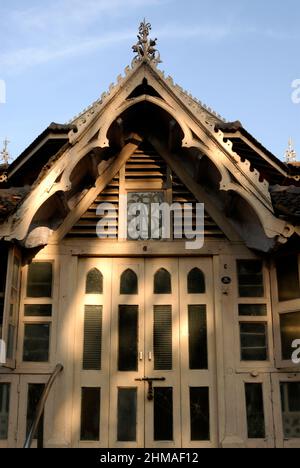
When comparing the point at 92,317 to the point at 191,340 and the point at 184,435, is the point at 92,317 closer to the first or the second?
the point at 191,340

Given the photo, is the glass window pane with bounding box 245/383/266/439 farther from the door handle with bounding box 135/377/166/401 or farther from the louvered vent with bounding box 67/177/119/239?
the louvered vent with bounding box 67/177/119/239

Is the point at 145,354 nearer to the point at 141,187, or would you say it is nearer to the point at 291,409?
the point at 291,409

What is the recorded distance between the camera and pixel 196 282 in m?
7.71

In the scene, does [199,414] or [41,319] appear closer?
[199,414]

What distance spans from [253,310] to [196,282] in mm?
799

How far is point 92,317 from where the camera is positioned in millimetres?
7551

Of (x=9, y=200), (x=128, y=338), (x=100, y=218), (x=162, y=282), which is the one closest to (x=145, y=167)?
(x=100, y=218)

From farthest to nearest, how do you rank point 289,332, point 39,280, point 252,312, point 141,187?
point 141,187 → point 39,280 → point 252,312 → point 289,332

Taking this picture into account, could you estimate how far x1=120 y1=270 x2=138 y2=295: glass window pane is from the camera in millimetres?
7656

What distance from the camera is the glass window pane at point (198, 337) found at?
A: 7.38 m

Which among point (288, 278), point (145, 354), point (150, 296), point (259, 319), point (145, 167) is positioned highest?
point (145, 167)

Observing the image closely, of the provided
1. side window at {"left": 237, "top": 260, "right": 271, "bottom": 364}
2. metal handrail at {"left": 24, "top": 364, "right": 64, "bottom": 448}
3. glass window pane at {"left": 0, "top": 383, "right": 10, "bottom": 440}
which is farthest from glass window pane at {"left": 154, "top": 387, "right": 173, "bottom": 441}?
glass window pane at {"left": 0, "top": 383, "right": 10, "bottom": 440}

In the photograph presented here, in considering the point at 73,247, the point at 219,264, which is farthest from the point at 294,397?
the point at 73,247
